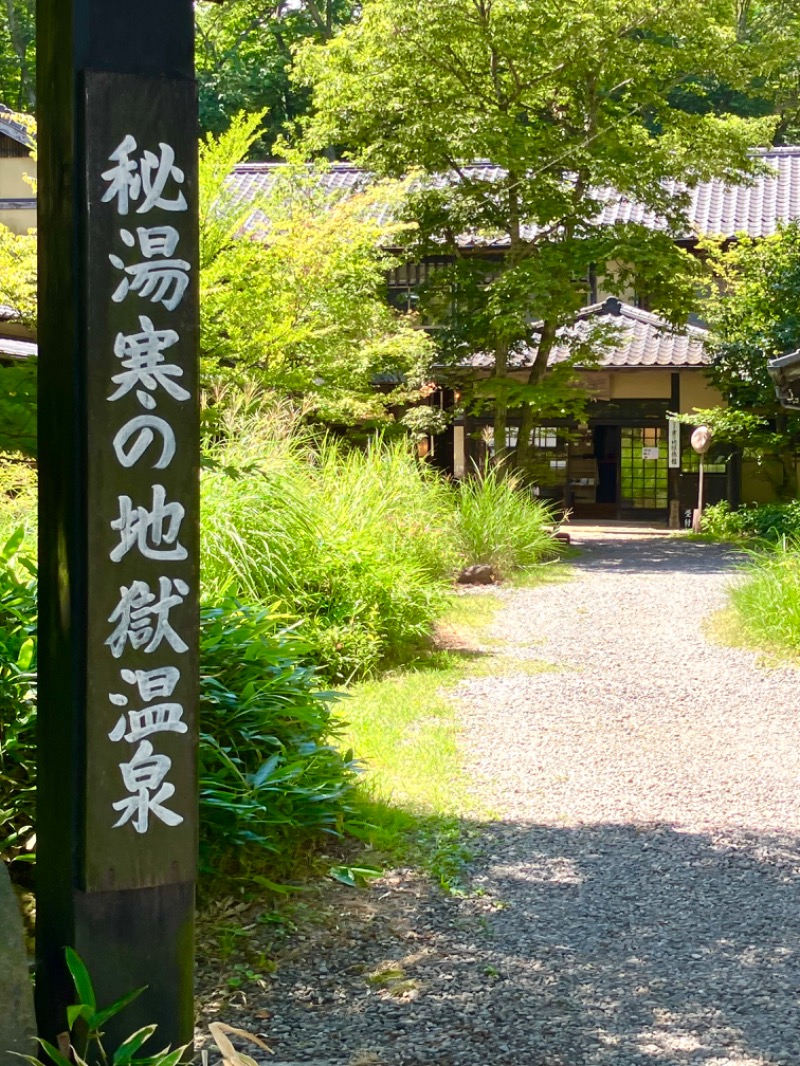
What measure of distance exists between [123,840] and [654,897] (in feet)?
8.01

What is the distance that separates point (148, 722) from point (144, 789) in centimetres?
15

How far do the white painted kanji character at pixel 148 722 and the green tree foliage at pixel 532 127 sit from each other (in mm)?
13233

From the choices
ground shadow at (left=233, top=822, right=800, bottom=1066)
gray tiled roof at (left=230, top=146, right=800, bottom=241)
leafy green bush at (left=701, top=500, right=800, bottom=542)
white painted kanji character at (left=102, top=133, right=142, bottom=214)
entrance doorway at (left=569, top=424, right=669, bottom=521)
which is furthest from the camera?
gray tiled roof at (left=230, top=146, right=800, bottom=241)

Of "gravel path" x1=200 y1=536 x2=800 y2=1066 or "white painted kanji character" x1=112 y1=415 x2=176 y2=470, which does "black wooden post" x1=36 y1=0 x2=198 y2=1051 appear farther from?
"gravel path" x1=200 y1=536 x2=800 y2=1066

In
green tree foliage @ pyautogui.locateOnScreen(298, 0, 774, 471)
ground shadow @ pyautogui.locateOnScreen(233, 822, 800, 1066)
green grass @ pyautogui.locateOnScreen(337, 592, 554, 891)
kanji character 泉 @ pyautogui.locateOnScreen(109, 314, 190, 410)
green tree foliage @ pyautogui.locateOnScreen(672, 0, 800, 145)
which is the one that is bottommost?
ground shadow @ pyautogui.locateOnScreen(233, 822, 800, 1066)

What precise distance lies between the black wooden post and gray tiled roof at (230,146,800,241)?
2073cm

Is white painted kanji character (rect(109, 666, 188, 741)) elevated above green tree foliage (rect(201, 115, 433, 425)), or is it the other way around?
green tree foliage (rect(201, 115, 433, 425))

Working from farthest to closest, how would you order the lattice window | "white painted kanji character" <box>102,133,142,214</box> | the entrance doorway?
the entrance doorway, the lattice window, "white painted kanji character" <box>102,133,142,214</box>

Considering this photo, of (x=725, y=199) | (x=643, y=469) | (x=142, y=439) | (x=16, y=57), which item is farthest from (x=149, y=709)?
(x=16, y=57)

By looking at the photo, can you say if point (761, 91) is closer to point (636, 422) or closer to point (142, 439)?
point (636, 422)

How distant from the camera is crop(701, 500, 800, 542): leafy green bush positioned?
17.9m

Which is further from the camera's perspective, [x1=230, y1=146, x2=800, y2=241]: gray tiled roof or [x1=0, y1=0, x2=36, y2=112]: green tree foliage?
[x1=0, y1=0, x2=36, y2=112]: green tree foliage

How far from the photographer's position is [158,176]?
2.55 metres

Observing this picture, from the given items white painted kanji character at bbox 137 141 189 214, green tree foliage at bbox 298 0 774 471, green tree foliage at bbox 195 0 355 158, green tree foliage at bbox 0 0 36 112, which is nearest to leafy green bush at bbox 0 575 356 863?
white painted kanji character at bbox 137 141 189 214
